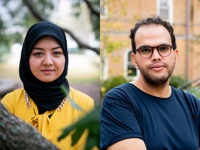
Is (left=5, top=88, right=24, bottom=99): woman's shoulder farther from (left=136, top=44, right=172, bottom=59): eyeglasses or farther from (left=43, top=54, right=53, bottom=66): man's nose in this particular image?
(left=136, top=44, right=172, bottom=59): eyeglasses

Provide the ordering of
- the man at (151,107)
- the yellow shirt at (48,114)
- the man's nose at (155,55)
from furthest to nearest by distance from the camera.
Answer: the man's nose at (155,55) → the man at (151,107) → the yellow shirt at (48,114)

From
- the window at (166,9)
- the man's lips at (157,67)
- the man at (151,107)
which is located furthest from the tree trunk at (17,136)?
the window at (166,9)

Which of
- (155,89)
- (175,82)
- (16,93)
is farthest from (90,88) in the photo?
(175,82)

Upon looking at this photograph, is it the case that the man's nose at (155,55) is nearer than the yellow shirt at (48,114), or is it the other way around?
the yellow shirt at (48,114)

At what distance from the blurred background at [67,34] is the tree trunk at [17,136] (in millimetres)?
387

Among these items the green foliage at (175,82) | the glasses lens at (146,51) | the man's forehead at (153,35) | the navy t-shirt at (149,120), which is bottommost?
the green foliage at (175,82)

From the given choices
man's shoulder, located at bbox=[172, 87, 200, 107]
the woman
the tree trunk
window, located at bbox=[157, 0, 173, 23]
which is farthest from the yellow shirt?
window, located at bbox=[157, 0, 173, 23]

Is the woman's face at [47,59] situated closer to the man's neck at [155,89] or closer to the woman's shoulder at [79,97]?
the woman's shoulder at [79,97]

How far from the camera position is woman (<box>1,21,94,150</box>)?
116cm

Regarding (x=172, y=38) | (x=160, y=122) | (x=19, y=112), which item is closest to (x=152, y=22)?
(x=172, y=38)

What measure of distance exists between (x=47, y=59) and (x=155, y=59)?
31.3 inches

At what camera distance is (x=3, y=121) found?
81 cm

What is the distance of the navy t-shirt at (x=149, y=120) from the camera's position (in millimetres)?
1544

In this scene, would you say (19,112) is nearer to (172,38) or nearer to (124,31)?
(172,38)
